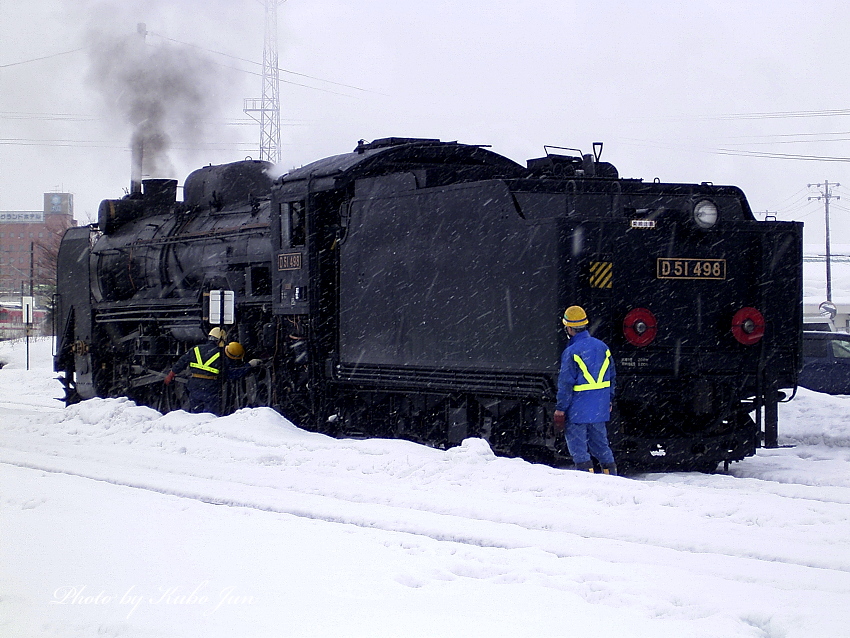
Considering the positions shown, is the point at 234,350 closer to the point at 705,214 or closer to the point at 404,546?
the point at 705,214

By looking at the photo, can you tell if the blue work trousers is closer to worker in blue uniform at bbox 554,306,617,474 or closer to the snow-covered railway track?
worker in blue uniform at bbox 554,306,617,474

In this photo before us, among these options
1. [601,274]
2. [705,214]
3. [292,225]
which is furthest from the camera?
[292,225]

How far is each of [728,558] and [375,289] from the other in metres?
6.07

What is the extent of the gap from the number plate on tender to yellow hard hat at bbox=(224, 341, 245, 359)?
5.74 m

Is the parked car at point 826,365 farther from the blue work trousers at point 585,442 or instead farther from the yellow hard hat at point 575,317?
the yellow hard hat at point 575,317

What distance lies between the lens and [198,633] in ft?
14.7

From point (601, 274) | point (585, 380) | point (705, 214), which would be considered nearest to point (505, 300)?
point (601, 274)

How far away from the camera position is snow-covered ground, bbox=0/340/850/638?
15.3ft

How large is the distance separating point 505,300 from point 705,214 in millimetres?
1976

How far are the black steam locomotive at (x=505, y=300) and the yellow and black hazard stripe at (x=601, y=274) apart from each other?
0.02m

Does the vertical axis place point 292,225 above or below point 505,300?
above

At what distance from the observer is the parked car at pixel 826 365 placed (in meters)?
17.5

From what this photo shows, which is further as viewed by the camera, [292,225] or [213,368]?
[213,368]

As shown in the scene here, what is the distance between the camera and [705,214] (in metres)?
9.59
